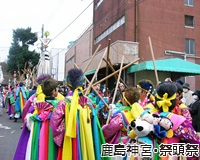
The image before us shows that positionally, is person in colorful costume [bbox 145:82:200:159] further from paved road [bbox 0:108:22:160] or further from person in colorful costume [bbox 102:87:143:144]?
paved road [bbox 0:108:22:160]

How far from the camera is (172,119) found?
2994mm

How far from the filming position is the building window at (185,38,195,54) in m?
25.0

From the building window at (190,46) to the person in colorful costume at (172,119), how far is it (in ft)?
75.5

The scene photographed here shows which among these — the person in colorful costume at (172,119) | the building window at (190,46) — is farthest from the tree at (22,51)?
the person in colorful costume at (172,119)

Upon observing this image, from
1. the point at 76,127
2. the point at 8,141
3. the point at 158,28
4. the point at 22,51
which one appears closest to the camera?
the point at 76,127

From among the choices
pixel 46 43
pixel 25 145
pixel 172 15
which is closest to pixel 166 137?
pixel 25 145

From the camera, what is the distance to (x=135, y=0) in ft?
74.7

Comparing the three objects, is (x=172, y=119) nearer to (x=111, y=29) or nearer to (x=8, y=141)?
(x=8, y=141)

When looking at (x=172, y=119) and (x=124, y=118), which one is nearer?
(x=172, y=119)

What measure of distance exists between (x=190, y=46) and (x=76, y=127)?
2322 cm

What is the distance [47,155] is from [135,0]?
20615 mm

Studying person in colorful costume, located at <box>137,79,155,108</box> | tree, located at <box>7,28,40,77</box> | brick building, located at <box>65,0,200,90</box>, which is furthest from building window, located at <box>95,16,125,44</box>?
person in colorful costume, located at <box>137,79,155,108</box>

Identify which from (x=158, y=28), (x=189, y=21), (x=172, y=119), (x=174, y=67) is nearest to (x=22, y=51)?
(x=158, y=28)

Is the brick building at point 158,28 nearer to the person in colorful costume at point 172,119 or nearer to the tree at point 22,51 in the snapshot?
the tree at point 22,51
